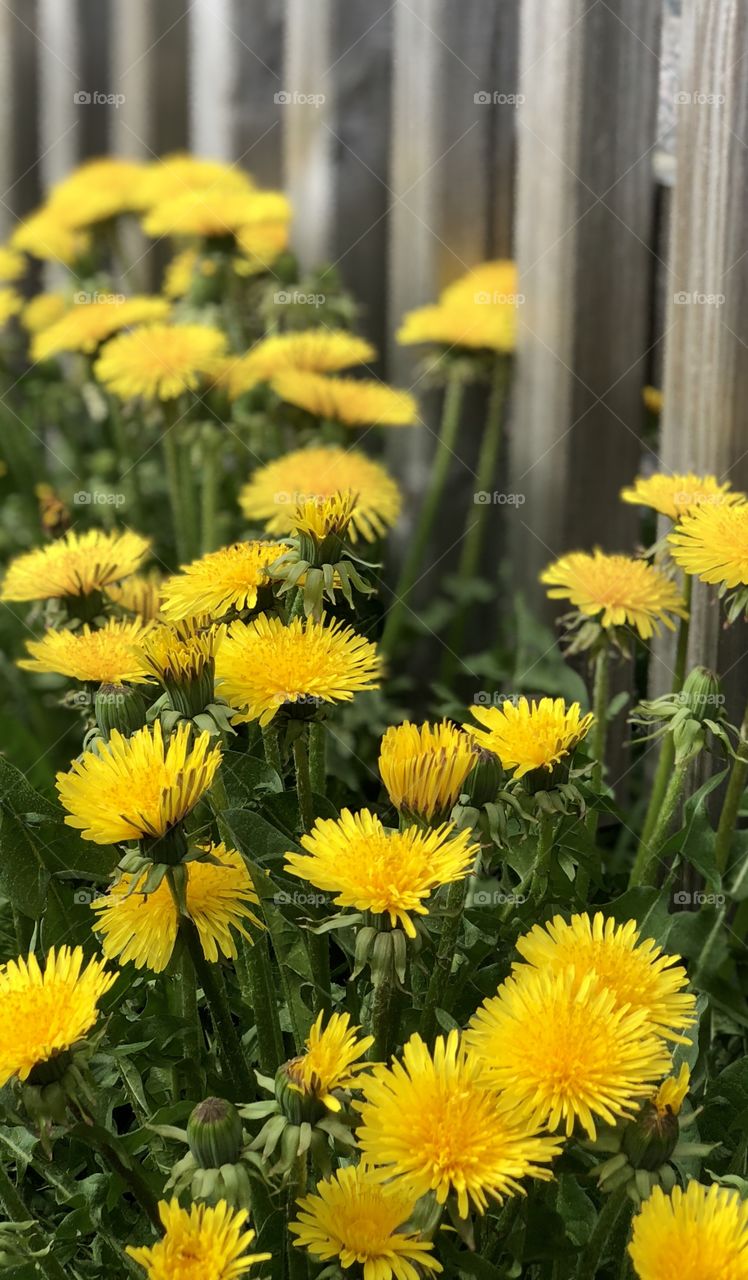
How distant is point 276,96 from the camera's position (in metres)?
2.69

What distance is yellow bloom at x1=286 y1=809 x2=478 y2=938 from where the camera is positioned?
78cm

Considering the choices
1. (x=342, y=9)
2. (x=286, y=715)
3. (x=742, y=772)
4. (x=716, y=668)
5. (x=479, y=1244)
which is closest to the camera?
(x=479, y=1244)

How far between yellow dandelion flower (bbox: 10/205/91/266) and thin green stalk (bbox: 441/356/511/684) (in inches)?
35.5

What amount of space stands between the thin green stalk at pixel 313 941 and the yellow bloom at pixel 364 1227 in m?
0.20

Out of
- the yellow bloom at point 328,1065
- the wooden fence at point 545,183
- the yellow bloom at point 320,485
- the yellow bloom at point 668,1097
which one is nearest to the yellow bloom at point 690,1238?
the yellow bloom at point 668,1097

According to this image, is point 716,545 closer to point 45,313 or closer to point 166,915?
point 166,915

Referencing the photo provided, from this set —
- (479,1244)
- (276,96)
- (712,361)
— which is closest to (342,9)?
(276,96)

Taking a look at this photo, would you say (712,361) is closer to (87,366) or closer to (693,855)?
(693,855)

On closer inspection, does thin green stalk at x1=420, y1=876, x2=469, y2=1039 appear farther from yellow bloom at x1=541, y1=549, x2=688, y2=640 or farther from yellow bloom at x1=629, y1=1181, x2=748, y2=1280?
yellow bloom at x1=541, y1=549, x2=688, y2=640

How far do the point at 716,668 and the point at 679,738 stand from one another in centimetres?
36

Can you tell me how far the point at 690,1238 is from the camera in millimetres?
719

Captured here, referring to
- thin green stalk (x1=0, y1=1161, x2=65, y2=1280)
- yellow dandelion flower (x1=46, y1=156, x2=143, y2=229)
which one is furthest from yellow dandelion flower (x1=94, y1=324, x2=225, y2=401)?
thin green stalk (x1=0, y1=1161, x2=65, y2=1280)

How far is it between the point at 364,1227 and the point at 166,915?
0.78 feet

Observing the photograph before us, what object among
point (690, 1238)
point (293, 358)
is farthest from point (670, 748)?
point (293, 358)
